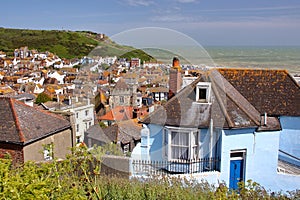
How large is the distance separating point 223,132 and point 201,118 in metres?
1.26

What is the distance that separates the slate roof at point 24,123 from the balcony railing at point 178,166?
7.09 meters

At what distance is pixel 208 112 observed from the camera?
10156 mm

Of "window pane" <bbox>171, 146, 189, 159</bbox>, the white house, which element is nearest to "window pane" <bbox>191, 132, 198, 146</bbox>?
"window pane" <bbox>171, 146, 189, 159</bbox>

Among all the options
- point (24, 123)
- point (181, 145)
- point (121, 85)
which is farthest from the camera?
point (24, 123)

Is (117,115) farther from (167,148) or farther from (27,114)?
(27,114)

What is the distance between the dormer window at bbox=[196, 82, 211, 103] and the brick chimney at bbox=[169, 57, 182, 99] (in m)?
0.94

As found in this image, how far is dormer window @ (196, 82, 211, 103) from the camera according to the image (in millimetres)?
9898

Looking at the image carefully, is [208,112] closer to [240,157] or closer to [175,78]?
[175,78]

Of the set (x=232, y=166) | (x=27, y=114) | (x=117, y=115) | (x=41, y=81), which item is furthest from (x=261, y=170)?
(x=41, y=81)

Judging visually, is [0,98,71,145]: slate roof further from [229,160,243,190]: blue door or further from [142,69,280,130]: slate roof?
[229,160,243,190]: blue door

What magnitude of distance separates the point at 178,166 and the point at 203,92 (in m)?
2.87

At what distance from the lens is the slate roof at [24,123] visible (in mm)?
15312

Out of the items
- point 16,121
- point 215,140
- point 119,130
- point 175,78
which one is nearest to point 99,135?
point 119,130

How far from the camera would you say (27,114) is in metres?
17.1
